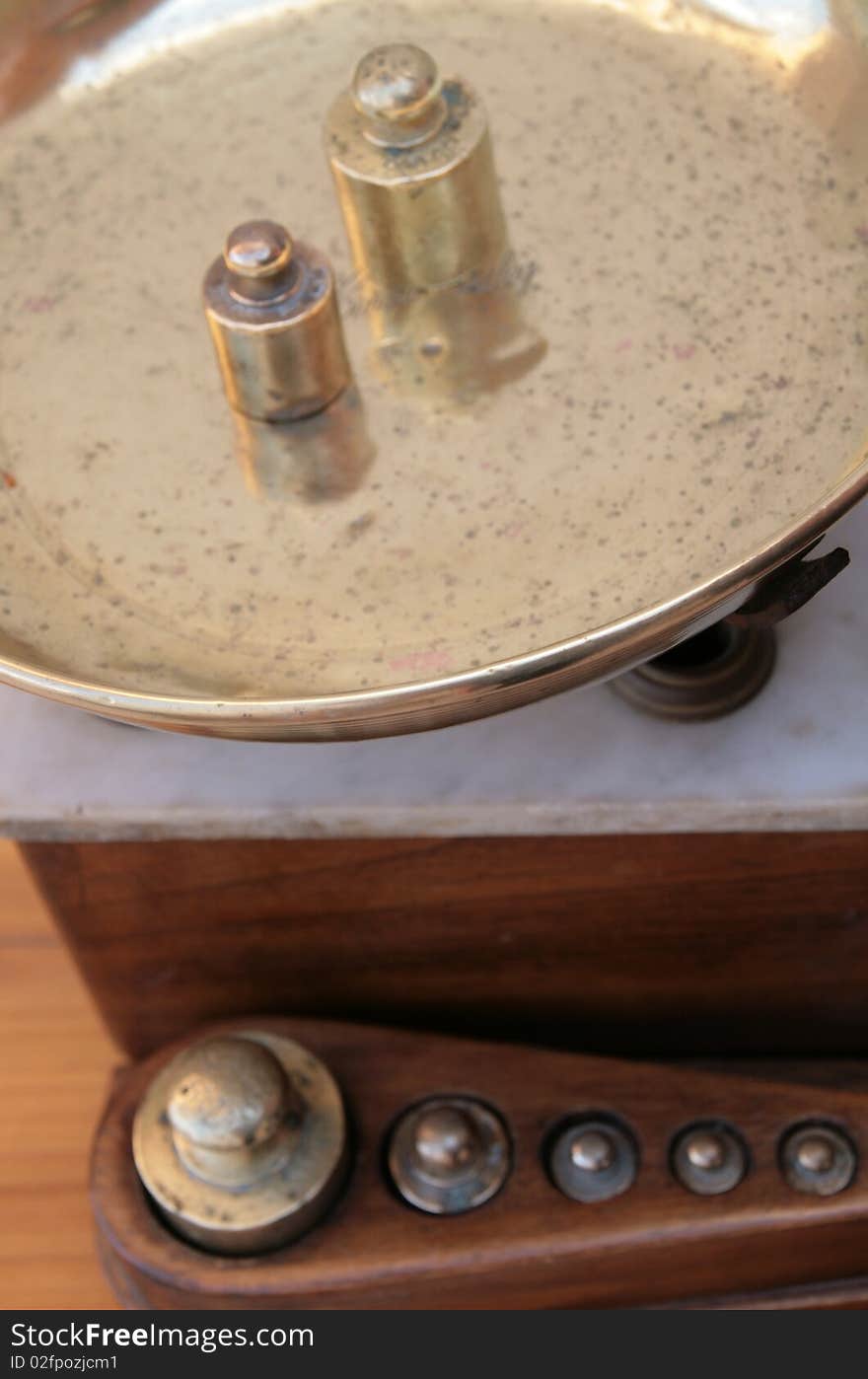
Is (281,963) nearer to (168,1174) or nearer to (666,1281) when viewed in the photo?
(168,1174)

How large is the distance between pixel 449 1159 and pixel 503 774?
19cm

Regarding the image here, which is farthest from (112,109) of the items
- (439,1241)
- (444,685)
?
(439,1241)

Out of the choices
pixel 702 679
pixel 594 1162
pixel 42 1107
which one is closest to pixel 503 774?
pixel 702 679

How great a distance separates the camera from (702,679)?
2.49ft

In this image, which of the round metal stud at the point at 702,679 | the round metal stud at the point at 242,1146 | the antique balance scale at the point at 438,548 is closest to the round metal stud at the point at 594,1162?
the antique balance scale at the point at 438,548

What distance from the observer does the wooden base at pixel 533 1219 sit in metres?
0.79

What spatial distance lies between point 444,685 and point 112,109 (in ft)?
1.51

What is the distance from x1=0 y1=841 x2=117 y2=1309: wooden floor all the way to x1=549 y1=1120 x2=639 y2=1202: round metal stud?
277mm

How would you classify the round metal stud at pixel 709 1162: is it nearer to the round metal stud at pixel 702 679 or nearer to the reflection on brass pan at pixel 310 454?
the round metal stud at pixel 702 679

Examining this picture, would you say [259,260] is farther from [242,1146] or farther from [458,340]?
[242,1146]

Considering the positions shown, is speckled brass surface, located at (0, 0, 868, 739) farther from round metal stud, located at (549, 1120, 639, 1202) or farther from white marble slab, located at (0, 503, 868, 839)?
round metal stud, located at (549, 1120, 639, 1202)

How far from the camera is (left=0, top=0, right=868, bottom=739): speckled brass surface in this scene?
26.0 inches

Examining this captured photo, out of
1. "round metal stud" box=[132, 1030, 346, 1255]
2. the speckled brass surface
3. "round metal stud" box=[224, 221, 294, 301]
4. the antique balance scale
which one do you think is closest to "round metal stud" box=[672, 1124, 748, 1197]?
the antique balance scale

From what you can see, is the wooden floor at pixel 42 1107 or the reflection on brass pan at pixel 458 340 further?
the wooden floor at pixel 42 1107
